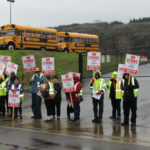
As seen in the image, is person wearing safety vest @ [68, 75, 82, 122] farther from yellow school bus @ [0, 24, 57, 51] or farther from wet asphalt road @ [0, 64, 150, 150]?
yellow school bus @ [0, 24, 57, 51]

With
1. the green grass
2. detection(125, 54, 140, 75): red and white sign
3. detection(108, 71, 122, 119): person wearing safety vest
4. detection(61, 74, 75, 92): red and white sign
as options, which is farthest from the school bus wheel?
detection(125, 54, 140, 75): red and white sign

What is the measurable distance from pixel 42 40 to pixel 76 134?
26.1m

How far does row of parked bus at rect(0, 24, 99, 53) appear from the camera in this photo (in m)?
32.6

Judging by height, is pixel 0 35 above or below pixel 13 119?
above

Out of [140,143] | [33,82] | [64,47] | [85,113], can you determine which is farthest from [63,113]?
[64,47]

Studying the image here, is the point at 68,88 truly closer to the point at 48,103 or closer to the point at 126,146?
the point at 48,103

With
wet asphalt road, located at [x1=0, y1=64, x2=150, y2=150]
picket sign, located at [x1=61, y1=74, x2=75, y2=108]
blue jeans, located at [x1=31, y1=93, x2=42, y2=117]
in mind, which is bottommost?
wet asphalt road, located at [x1=0, y1=64, x2=150, y2=150]

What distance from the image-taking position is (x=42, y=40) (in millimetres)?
35312

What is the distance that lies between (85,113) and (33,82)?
2376 mm

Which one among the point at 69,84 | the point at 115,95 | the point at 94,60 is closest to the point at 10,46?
the point at 94,60

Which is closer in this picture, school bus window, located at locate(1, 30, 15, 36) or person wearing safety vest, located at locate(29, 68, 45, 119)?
person wearing safety vest, located at locate(29, 68, 45, 119)

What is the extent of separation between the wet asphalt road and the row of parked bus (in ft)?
64.3

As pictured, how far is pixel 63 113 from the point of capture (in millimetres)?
13992

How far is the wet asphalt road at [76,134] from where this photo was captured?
836 centimetres
